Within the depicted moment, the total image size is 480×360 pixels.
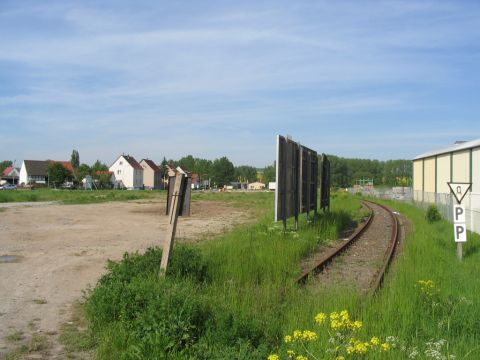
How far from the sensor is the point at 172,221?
8.26 meters

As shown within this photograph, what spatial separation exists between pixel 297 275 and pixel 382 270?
185 cm

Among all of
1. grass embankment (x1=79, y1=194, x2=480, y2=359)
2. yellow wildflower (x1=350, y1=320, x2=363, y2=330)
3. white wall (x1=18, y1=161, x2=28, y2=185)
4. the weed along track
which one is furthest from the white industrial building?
white wall (x1=18, y1=161, x2=28, y2=185)

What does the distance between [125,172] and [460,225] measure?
128 meters

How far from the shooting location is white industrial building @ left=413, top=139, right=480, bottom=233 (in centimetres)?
2027

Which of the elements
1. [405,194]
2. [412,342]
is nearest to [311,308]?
[412,342]

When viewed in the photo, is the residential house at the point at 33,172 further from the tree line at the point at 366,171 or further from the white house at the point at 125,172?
the tree line at the point at 366,171

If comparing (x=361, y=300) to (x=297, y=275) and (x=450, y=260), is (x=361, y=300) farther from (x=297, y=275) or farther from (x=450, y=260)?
(x=450, y=260)

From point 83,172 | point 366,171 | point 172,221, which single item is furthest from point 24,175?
point 172,221

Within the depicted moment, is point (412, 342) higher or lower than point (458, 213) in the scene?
lower

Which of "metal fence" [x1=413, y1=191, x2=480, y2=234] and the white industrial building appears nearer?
"metal fence" [x1=413, y1=191, x2=480, y2=234]

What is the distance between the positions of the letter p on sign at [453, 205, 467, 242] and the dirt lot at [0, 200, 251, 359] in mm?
8328

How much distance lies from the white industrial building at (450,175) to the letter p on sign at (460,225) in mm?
5892

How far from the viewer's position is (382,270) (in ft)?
35.6

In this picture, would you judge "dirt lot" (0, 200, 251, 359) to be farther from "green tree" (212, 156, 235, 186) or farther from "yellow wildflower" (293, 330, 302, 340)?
"green tree" (212, 156, 235, 186)
